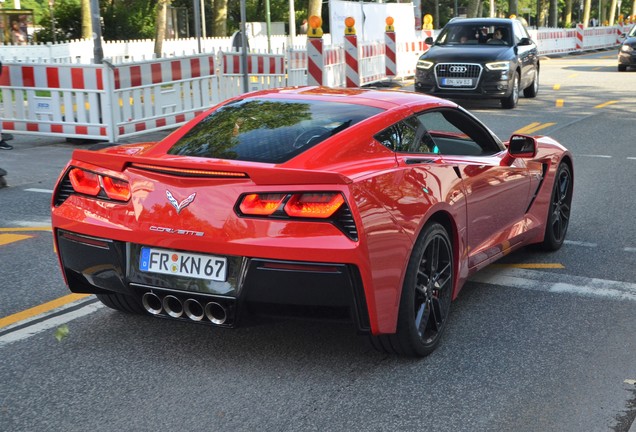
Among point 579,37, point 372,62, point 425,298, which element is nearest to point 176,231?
point 425,298

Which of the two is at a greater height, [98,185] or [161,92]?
[98,185]

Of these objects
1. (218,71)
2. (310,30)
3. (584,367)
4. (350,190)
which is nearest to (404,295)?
(350,190)

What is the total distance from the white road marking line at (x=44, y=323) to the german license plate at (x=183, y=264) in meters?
1.03

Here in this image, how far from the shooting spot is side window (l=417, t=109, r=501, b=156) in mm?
5941

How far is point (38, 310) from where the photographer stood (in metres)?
5.67

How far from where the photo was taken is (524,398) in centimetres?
439

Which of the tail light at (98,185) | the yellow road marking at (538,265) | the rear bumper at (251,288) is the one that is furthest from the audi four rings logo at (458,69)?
the rear bumper at (251,288)

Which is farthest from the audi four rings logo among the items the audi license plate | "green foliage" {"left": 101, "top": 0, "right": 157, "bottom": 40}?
"green foliage" {"left": 101, "top": 0, "right": 157, "bottom": 40}

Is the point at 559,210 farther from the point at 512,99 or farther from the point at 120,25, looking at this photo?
the point at 120,25

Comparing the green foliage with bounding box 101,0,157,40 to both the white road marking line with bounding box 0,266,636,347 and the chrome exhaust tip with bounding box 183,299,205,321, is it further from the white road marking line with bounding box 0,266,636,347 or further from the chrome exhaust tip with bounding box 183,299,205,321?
the chrome exhaust tip with bounding box 183,299,205,321

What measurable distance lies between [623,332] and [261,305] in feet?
7.02

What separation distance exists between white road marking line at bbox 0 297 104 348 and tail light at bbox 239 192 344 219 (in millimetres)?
1587

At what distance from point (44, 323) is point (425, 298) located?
2.08m

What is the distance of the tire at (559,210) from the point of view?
278 inches
